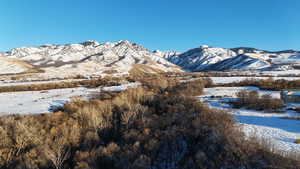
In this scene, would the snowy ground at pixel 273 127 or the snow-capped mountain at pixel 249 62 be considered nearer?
the snowy ground at pixel 273 127

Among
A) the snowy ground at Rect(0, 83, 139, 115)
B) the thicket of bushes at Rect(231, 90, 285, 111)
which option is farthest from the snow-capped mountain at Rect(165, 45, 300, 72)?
the snowy ground at Rect(0, 83, 139, 115)

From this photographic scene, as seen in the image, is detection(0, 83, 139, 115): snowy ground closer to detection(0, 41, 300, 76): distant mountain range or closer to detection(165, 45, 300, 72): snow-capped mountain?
detection(0, 41, 300, 76): distant mountain range

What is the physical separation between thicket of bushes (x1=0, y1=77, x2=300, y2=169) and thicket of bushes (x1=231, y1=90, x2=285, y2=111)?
13.6 ft

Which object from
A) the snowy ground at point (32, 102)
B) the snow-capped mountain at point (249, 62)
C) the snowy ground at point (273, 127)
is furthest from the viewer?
the snow-capped mountain at point (249, 62)

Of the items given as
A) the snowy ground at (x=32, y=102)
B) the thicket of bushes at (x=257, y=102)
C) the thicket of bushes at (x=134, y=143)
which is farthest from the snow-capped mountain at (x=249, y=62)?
the snowy ground at (x=32, y=102)

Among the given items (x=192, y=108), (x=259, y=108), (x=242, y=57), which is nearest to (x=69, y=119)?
(x=192, y=108)

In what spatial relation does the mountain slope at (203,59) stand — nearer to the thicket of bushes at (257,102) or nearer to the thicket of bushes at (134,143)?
the thicket of bushes at (257,102)

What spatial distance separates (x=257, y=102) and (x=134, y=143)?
1001 centimetres

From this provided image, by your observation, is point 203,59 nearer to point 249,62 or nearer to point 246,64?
point 249,62

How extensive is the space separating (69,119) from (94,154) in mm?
4798

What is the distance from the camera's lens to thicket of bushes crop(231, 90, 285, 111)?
12.0 meters

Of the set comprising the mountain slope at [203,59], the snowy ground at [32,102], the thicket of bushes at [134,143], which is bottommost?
the thicket of bushes at [134,143]

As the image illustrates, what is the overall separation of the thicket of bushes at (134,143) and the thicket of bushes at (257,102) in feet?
13.6

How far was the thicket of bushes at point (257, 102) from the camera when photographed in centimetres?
1199
